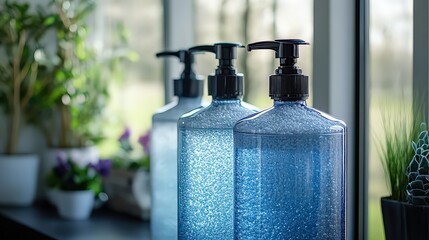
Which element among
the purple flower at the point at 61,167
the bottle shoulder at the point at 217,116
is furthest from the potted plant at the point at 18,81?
the bottle shoulder at the point at 217,116

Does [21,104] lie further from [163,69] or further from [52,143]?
[163,69]

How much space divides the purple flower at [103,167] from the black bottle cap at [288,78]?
2.72 ft

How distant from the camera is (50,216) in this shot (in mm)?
1514

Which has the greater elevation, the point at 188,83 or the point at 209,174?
the point at 188,83

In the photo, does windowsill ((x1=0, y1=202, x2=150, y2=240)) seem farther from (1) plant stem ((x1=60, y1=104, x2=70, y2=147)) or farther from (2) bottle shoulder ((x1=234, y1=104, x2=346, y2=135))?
(2) bottle shoulder ((x1=234, y1=104, x2=346, y2=135))

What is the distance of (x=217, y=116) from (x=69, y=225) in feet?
2.14

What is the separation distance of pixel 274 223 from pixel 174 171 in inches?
12.7

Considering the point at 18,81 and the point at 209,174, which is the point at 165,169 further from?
the point at 18,81

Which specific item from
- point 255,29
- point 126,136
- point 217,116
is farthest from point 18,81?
point 217,116

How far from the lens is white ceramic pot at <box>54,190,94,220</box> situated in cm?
148

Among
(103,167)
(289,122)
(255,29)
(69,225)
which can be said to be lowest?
(69,225)

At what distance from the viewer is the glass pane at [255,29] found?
1.26m

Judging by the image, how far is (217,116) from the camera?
2.93ft

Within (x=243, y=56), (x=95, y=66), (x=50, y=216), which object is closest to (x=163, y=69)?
(x=95, y=66)
